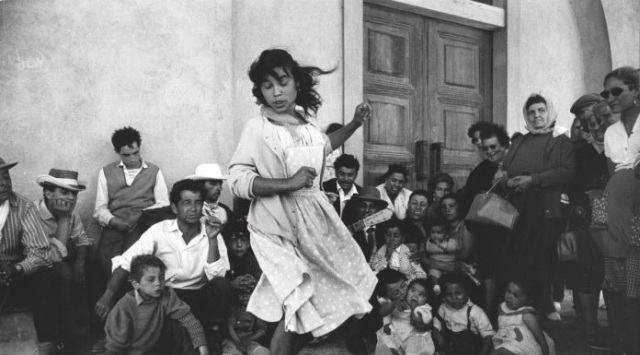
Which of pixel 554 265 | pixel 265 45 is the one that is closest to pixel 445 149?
pixel 265 45

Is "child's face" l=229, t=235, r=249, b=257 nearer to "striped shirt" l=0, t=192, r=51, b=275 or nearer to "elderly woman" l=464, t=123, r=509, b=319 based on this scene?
"striped shirt" l=0, t=192, r=51, b=275

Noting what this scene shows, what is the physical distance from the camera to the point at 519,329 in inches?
185

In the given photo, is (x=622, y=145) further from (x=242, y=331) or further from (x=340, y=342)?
(x=242, y=331)

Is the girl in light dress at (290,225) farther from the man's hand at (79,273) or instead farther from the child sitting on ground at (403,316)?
the man's hand at (79,273)

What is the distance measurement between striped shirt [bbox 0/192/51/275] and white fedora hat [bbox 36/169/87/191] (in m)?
0.49

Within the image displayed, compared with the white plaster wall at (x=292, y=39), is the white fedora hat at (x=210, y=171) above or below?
below

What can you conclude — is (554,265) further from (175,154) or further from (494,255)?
(175,154)

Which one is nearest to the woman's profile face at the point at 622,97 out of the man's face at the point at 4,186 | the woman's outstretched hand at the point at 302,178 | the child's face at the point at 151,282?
the woman's outstretched hand at the point at 302,178

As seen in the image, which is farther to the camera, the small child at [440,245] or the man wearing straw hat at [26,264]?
the small child at [440,245]

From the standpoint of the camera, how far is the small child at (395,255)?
221 inches

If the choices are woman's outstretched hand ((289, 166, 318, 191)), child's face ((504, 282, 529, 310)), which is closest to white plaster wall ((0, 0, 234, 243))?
child's face ((504, 282, 529, 310))

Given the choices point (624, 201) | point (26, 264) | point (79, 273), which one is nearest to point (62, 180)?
point (79, 273)

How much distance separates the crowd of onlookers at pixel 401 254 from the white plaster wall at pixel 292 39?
0.97 m

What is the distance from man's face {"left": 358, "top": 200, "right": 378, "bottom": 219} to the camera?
5.89m
